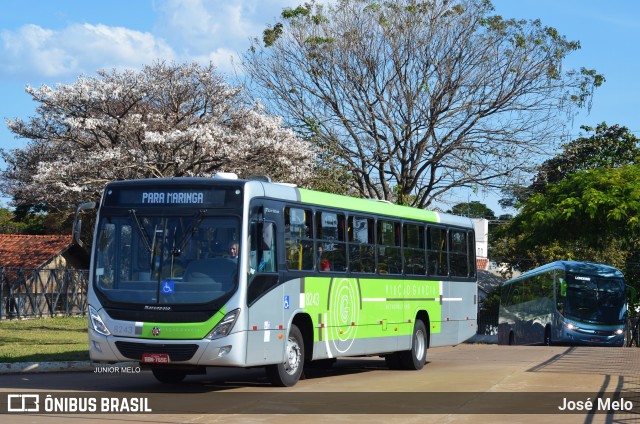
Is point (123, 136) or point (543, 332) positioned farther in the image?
point (543, 332)

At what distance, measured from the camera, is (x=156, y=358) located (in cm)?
1355

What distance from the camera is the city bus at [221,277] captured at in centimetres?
1358

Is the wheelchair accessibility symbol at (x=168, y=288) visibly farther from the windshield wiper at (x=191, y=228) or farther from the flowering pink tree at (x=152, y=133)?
the flowering pink tree at (x=152, y=133)

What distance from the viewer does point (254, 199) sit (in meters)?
14.2

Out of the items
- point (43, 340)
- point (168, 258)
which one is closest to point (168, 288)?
point (168, 258)

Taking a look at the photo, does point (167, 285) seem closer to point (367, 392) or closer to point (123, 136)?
point (367, 392)

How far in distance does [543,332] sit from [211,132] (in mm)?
15556

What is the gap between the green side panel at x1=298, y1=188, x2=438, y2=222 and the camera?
16.1 m

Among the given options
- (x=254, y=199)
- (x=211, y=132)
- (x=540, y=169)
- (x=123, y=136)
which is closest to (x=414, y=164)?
(x=540, y=169)

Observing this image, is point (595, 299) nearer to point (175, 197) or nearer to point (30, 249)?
point (30, 249)

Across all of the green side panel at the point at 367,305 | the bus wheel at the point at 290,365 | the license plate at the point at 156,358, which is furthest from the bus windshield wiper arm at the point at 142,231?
the green side panel at the point at 367,305

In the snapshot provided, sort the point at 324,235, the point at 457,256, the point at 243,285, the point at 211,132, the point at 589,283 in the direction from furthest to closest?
1. the point at 589,283
2. the point at 211,132
3. the point at 457,256
4. the point at 324,235
5. the point at 243,285

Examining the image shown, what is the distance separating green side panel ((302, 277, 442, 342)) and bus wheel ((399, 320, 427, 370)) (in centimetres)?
31

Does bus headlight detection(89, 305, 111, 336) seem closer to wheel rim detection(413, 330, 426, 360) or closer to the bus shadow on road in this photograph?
the bus shadow on road
